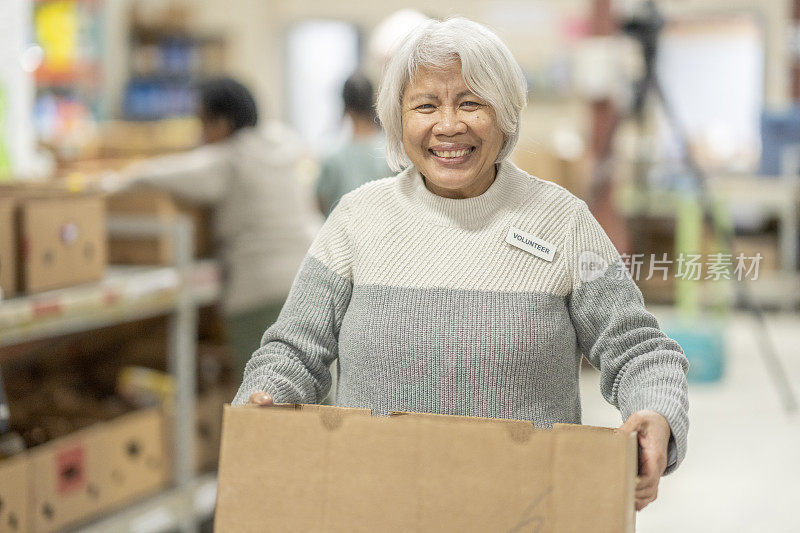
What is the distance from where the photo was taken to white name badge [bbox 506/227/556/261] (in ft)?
3.91

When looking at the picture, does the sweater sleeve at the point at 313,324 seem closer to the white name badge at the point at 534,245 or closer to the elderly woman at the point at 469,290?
the elderly woman at the point at 469,290

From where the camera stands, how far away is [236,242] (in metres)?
3.05

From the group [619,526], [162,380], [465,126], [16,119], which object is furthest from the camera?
[16,119]

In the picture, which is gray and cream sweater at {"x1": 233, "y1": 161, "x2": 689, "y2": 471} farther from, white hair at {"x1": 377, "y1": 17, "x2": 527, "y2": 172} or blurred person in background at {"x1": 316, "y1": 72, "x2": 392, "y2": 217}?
blurred person in background at {"x1": 316, "y1": 72, "x2": 392, "y2": 217}

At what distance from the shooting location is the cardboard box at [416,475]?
935mm

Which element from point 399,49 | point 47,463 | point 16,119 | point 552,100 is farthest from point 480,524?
point 552,100

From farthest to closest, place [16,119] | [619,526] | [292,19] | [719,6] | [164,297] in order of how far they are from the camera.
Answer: [292,19] < [719,6] < [16,119] < [164,297] < [619,526]

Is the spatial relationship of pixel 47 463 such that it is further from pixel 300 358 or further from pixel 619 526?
pixel 619 526

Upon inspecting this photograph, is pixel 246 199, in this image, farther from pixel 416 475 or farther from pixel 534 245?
pixel 416 475

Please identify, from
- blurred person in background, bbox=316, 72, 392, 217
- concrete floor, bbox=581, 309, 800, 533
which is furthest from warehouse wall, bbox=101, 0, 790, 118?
blurred person in background, bbox=316, 72, 392, 217

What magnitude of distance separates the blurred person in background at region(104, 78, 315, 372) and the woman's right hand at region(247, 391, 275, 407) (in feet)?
5.77

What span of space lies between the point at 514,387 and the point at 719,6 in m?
8.79

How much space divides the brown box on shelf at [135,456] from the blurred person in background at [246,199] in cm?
36

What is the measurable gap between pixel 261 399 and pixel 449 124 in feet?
1.42
